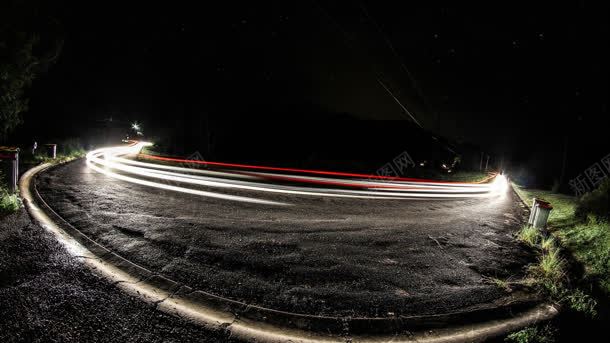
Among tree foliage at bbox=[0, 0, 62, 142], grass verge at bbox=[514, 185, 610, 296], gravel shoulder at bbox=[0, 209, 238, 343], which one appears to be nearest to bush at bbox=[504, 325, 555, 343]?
grass verge at bbox=[514, 185, 610, 296]

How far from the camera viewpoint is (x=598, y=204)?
279 inches

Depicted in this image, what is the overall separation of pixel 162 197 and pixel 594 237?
1080cm

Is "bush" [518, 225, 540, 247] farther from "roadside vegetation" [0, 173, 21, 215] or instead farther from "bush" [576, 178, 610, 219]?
"roadside vegetation" [0, 173, 21, 215]

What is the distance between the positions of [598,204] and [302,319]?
→ 28.8 feet

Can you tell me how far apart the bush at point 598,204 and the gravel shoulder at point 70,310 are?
9.34 metres

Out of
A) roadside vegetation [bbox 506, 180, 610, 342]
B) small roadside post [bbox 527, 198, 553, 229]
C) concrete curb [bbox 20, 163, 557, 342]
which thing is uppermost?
small roadside post [bbox 527, 198, 553, 229]

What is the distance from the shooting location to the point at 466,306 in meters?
3.53

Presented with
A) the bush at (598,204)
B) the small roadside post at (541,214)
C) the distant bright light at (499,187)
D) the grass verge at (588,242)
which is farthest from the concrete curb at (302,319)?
the distant bright light at (499,187)

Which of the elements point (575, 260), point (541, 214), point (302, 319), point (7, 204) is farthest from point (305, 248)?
point (541, 214)

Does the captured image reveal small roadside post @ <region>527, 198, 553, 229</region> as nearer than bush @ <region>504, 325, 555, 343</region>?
No

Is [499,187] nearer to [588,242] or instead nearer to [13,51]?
[588,242]

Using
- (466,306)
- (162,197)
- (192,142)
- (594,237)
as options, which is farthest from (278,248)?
(192,142)

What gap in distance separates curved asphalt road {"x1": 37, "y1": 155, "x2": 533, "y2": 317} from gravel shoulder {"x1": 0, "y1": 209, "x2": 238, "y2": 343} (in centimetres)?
68

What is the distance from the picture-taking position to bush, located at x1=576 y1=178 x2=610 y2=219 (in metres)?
6.82
